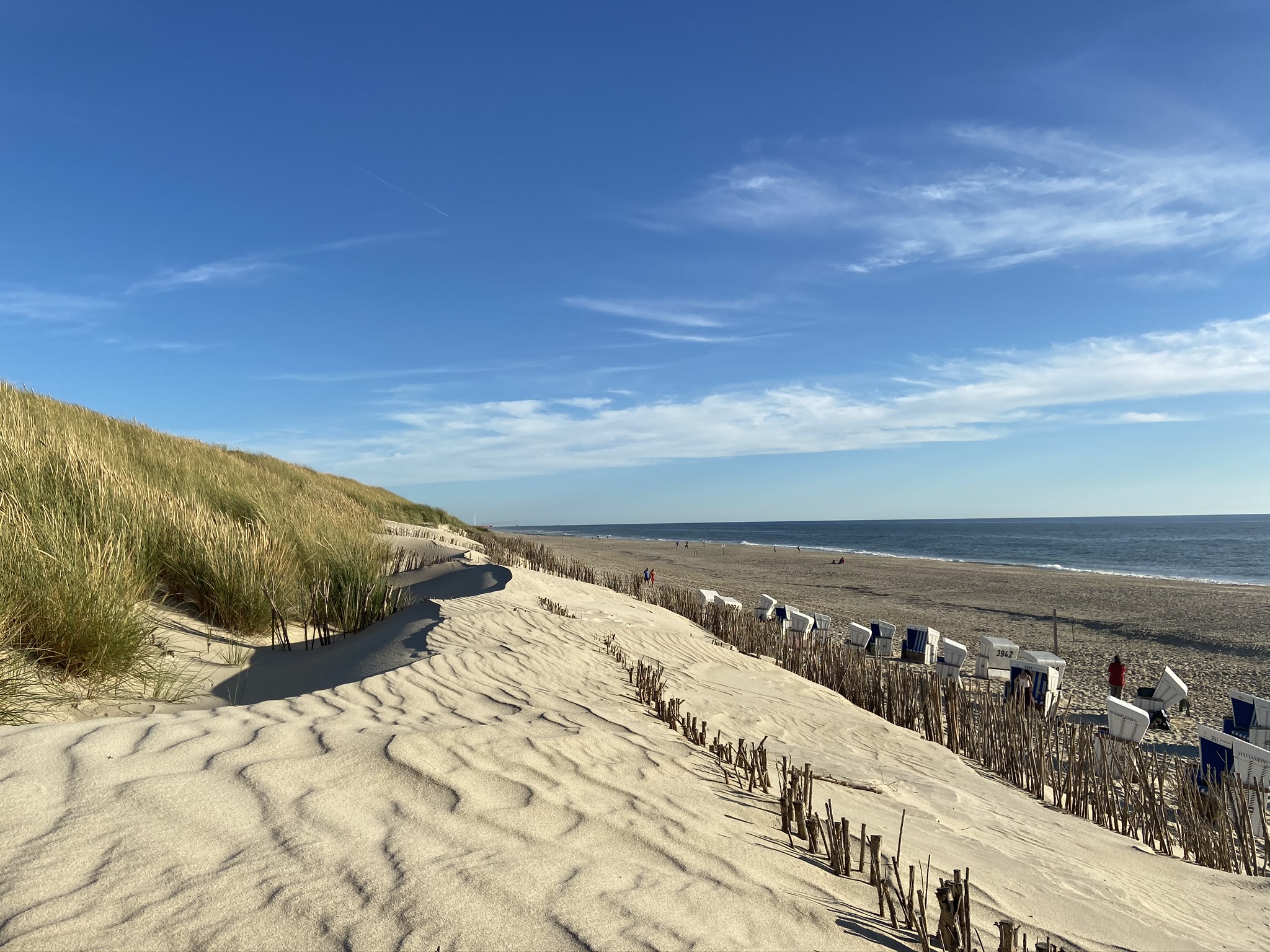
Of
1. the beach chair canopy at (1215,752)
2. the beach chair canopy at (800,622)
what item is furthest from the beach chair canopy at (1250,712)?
the beach chair canopy at (800,622)

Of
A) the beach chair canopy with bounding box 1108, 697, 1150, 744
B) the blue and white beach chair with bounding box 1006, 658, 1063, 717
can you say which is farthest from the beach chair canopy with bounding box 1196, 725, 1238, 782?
the blue and white beach chair with bounding box 1006, 658, 1063, 717

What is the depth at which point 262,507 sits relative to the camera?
8.55 m

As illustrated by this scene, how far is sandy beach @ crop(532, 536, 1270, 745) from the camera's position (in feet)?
41.8

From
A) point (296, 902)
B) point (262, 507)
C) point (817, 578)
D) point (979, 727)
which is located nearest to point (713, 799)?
point (296, 902)

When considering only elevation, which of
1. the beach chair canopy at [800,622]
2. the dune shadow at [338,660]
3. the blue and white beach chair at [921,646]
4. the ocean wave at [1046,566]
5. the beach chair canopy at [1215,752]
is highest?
the dune shadow at [338,660]

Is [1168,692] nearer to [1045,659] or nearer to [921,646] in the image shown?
[1045,659]

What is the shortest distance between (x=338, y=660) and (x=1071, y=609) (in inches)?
908

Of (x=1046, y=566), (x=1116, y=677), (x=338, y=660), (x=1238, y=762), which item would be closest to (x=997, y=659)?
(x=1116, y=677)

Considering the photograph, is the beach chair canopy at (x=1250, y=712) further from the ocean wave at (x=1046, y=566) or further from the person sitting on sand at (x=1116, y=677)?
the ocean wave at (x=1046, y=566)

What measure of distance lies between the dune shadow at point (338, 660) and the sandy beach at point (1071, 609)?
878 centimetres

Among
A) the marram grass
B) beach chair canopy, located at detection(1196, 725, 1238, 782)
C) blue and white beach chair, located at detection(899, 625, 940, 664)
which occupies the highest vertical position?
the marram grass

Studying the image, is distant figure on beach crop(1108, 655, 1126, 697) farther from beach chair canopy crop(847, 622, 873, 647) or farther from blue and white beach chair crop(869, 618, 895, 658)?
beach chair canopy crop(847, 622, 873, 647)

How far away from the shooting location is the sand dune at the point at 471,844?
1777 millimetres

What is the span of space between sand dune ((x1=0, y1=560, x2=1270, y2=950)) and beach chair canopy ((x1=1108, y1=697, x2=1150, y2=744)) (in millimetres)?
3824
